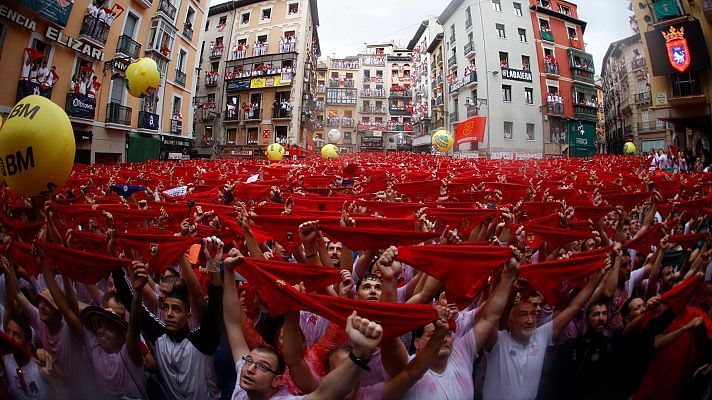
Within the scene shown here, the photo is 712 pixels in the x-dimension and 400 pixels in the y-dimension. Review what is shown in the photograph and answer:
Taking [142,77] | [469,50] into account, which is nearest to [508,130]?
[469,50]

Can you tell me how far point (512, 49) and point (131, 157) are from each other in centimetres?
A: 2855

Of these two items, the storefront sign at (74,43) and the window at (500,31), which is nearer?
the storefront sign at (74,43)

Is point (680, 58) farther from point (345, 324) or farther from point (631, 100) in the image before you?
point (345, 324)

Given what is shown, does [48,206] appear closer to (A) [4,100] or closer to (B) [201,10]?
(A) [4,100]

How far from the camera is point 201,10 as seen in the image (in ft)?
85.1

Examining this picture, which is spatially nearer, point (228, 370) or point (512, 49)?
point (228, 370)

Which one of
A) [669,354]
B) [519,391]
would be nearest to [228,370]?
[519,391]

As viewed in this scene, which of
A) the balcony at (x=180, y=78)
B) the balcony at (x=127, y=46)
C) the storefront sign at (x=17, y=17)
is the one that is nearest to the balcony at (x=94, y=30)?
the balcony at (x=127, y=46)

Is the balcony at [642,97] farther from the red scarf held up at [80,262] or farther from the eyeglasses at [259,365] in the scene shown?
the red scarf held up at [80,262]

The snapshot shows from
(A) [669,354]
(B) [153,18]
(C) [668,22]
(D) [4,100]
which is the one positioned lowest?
(A) [669,354]

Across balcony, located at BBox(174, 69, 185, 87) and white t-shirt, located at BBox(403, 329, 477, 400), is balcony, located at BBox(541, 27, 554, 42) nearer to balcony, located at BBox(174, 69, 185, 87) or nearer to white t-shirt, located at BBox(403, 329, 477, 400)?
balcony, located at BBox(174, 69, 185, 87)

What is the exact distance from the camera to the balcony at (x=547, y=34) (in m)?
29.4

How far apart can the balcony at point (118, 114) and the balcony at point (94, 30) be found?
113 inches

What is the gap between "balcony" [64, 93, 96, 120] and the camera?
15602 millimetres
